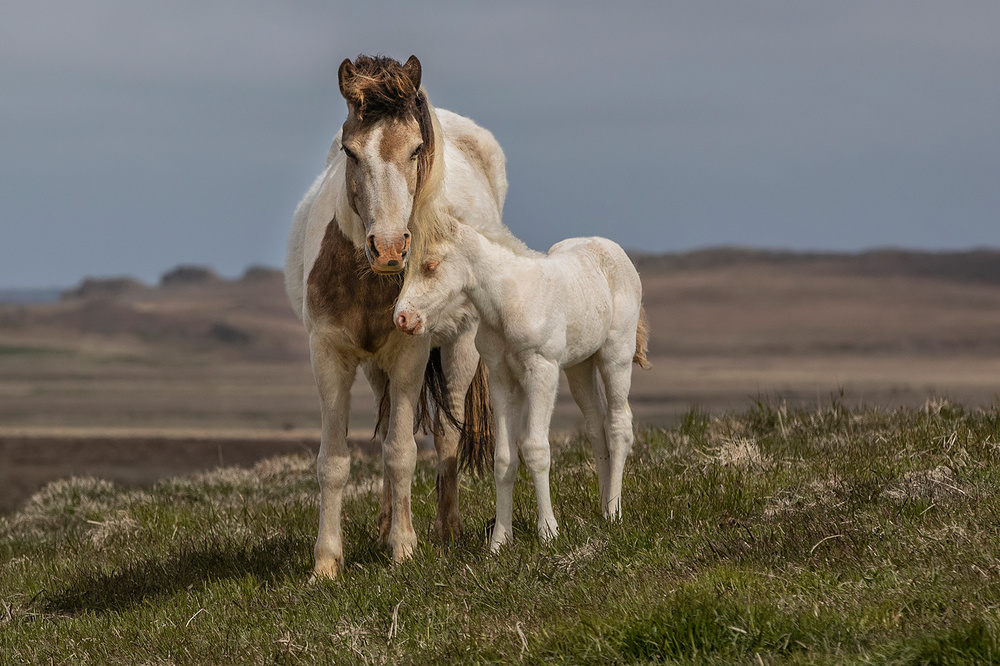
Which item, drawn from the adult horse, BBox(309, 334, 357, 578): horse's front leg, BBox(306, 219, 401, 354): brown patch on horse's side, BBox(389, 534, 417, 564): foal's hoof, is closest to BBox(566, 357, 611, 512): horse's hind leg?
the adult horse

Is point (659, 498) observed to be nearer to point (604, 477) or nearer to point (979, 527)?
point (604, 477)

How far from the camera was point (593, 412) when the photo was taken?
5586 millimetres

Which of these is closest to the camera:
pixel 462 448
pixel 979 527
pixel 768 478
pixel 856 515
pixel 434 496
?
pixel 979 527

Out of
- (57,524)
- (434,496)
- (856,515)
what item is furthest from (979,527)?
(57,524)

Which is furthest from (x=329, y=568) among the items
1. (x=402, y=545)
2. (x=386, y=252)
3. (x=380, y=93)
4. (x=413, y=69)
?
(x=413, y=69)

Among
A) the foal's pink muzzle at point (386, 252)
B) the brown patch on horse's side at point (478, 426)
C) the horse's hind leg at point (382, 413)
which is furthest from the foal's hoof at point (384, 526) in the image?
the foal's pink muzzle at point (386, 252)

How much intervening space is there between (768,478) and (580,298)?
1814 millimetres

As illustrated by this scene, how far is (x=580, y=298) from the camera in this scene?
513cm

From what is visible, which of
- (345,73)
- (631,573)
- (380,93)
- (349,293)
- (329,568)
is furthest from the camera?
(329,568)

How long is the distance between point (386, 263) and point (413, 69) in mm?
1337

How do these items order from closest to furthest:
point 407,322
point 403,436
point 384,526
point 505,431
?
point 407,322
point 505,431
point 403,436
point 384,526

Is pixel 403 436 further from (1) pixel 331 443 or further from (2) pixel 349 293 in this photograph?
(2) pixel 349 293

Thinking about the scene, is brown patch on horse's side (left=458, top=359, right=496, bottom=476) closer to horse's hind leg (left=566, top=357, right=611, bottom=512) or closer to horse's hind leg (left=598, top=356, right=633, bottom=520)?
horse's hind leg (left=566, top=357, right=611, bottom=512)

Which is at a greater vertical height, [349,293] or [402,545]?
[349,293]
